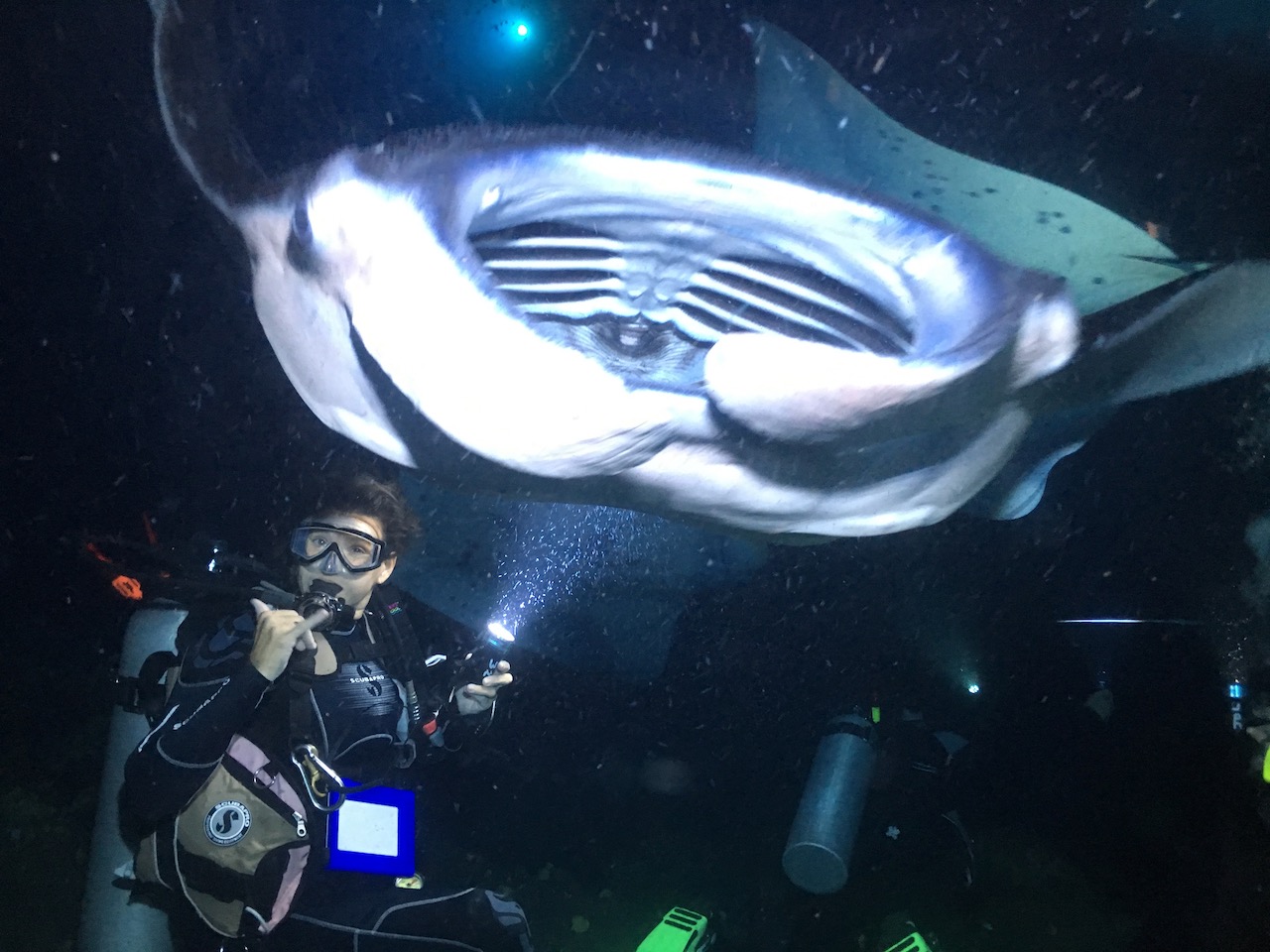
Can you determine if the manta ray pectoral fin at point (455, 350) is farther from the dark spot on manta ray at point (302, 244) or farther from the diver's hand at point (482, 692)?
the diver's hand at point (482, 692)

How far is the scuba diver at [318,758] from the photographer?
1373mm

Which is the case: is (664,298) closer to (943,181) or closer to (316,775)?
(943,181)

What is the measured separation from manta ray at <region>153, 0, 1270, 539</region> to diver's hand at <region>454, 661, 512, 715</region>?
623 millimetres

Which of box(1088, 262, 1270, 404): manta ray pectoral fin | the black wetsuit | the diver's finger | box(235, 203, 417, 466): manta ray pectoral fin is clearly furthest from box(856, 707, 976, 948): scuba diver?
box(235, 203, 417, 466): manta ray pectoral fin

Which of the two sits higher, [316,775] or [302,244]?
[302,244]

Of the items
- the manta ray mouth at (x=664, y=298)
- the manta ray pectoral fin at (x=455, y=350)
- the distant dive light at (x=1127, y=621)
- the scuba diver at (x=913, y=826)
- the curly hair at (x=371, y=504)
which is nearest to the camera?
the manta ray pectoral fin at (x=455, y=350)

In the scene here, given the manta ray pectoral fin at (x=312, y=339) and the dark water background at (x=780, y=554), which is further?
the dark water background at (x=780, y=554)

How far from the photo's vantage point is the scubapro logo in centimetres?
144

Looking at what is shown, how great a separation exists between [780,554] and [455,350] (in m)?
2.17

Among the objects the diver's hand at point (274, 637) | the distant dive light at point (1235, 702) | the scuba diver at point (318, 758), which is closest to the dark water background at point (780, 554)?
the distant dive light at point (1235, 702)

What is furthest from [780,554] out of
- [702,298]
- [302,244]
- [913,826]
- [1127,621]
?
[302,244]

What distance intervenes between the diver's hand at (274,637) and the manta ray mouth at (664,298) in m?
0.83

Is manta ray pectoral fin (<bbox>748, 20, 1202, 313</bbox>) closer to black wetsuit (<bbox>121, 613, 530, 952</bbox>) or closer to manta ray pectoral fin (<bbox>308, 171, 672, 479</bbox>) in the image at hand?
manta ray pectoral fin (<bbox>308, 171, 672, 479</bbox>)

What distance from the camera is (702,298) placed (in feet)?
4.76
